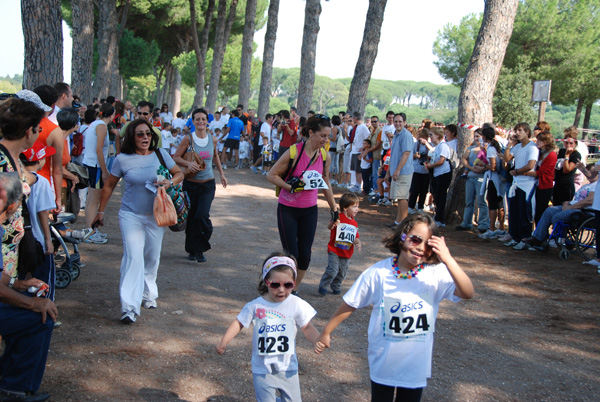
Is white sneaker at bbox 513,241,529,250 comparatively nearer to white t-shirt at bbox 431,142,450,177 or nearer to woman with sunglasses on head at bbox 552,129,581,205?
woman with sunglasses on head at bbox 552,129,581,205

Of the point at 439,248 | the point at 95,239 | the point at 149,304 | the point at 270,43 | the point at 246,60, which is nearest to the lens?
the point at 439,248

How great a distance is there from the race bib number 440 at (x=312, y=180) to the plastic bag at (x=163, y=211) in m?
1.42

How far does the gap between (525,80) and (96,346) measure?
40.3m

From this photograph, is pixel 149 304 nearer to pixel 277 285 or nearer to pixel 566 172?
pixel 277 285

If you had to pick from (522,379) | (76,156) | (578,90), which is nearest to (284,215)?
(522,379)

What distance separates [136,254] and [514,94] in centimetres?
3883

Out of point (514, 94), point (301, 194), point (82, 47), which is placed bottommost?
point (301, 194)

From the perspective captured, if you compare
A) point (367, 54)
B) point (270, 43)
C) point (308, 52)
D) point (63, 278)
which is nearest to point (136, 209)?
point (63, 278)

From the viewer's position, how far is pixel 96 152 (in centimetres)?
830

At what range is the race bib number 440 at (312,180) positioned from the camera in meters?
6.17

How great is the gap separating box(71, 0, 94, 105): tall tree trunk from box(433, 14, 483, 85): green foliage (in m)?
35.3

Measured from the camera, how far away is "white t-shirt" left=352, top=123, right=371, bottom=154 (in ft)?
51.6

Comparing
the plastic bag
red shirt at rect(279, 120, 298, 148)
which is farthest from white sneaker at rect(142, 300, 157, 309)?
red shirt at rect(279, 120, 298, 148)

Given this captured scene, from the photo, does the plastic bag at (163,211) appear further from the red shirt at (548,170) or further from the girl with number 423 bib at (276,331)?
the red shirt at (548,170)
